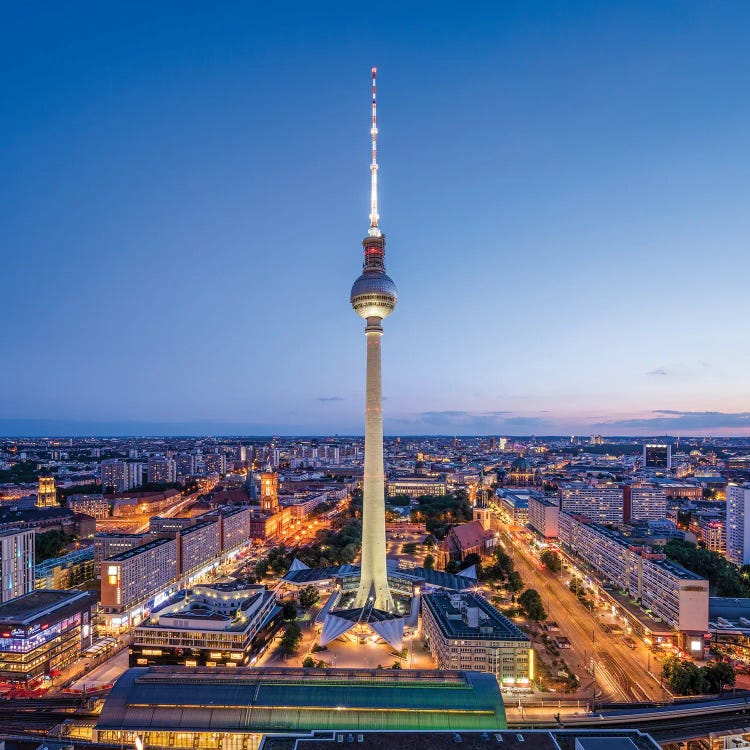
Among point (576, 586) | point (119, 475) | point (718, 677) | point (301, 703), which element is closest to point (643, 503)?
point (576, 586)

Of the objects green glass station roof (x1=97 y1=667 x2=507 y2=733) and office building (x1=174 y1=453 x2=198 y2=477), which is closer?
green glass station roof (x1=97 y1=667 x2=507 y2=733)

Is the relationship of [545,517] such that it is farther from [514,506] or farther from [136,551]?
[136,551]

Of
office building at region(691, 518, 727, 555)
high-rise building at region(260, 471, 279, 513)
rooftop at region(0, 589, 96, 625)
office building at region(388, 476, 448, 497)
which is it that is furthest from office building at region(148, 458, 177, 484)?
office building at region(691, 518, 727, 555)

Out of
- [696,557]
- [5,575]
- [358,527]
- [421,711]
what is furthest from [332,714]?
[358,527]

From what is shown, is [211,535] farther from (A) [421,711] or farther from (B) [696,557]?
(B) [696,557]

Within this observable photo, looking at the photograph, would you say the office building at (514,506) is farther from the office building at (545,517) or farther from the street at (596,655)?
the street at (596,655)

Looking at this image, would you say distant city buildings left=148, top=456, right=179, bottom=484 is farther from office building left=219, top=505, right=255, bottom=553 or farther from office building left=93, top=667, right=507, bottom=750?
office building left=93, top=667, right=507, bottom=750

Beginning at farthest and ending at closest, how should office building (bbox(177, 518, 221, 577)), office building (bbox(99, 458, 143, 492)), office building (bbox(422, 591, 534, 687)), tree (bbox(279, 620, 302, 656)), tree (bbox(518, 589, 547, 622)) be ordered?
1. office building (bbox(99, 458, 143, 492))
2. office building (bbox(177, 518, 221, 577))
3. tree (bbox(518, 589, 547, 622))
4. tree (bbox(279, 620, 302, 656))
5. office building (bbox(422, 591, 534, 687))
